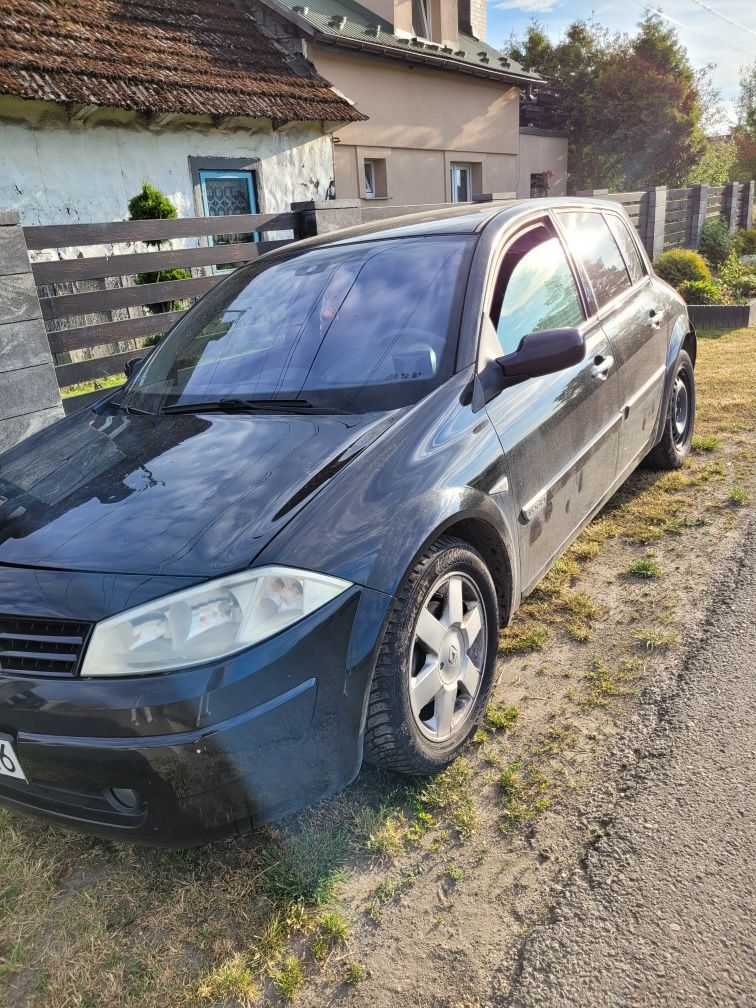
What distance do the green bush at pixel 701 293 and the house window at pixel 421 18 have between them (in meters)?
10.1

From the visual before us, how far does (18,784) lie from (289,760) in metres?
0.71

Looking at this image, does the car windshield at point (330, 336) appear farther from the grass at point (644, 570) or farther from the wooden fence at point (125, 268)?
the wooden fence at point (125, 268)

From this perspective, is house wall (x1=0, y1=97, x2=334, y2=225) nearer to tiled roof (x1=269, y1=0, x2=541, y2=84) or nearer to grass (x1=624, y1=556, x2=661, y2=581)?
tiled roof (x1=269, y1=0, x2=541, y2=84)

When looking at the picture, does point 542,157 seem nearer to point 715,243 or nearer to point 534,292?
point 715,243

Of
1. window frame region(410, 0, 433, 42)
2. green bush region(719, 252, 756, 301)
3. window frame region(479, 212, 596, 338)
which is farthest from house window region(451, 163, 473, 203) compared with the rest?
window frame region(479, 212, 596, 338)

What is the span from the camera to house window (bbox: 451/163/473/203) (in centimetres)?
1805

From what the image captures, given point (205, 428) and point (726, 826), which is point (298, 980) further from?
point (205, 428)

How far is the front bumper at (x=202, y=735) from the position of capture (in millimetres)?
1766

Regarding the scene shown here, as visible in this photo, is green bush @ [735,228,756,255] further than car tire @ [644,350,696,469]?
Yes

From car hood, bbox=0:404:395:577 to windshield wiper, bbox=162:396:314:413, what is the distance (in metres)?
0.05

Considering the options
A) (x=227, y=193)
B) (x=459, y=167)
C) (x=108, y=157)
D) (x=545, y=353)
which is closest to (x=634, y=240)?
(x=545, y=353)

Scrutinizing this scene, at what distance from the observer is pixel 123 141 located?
375 inches

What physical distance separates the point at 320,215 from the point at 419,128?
10394 mm

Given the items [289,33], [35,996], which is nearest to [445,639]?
[35,996]
